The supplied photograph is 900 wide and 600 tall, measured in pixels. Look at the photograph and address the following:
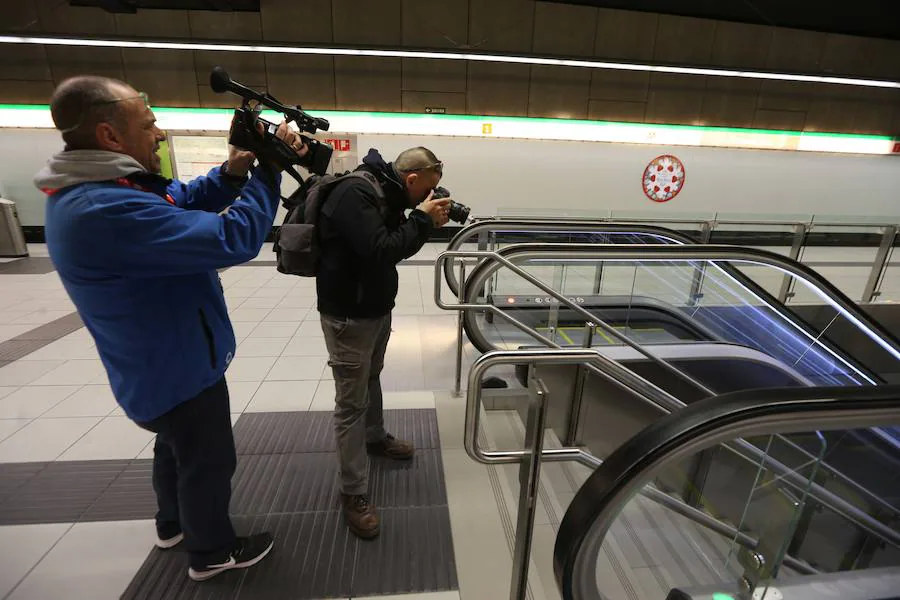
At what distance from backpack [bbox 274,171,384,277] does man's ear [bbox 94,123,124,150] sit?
472 mm

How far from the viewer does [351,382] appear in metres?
1.58

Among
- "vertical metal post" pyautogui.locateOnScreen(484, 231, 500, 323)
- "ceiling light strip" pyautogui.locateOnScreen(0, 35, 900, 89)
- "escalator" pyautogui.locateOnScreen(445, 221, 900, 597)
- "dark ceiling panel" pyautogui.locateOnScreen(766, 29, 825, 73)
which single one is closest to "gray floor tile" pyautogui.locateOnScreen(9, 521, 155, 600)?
"escalator" pyautogui.locateOnScreen(445, 221, 900, 597)

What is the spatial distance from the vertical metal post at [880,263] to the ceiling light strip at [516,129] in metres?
3.11

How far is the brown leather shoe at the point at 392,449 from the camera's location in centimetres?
204

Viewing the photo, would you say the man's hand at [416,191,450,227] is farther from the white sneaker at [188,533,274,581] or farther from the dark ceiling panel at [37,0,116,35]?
the dark ceiling panel at [37,0,116,35]

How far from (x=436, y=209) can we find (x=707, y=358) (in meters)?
2.76

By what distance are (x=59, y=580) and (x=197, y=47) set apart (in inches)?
237

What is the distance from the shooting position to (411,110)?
6301 mm

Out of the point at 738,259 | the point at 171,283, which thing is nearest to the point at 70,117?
the point at 171,283

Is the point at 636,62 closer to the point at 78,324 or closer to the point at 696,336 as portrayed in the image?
the point at 696,336

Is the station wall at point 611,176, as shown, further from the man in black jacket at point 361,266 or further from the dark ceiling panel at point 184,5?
the man in black jacket at point 361,266

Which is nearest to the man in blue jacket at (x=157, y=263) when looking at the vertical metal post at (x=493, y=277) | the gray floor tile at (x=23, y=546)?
the gray floor tile at (x=23, y=546)

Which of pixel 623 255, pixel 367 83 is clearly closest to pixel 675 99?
pixel 367 83

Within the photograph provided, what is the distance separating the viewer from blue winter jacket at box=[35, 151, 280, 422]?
989mm
